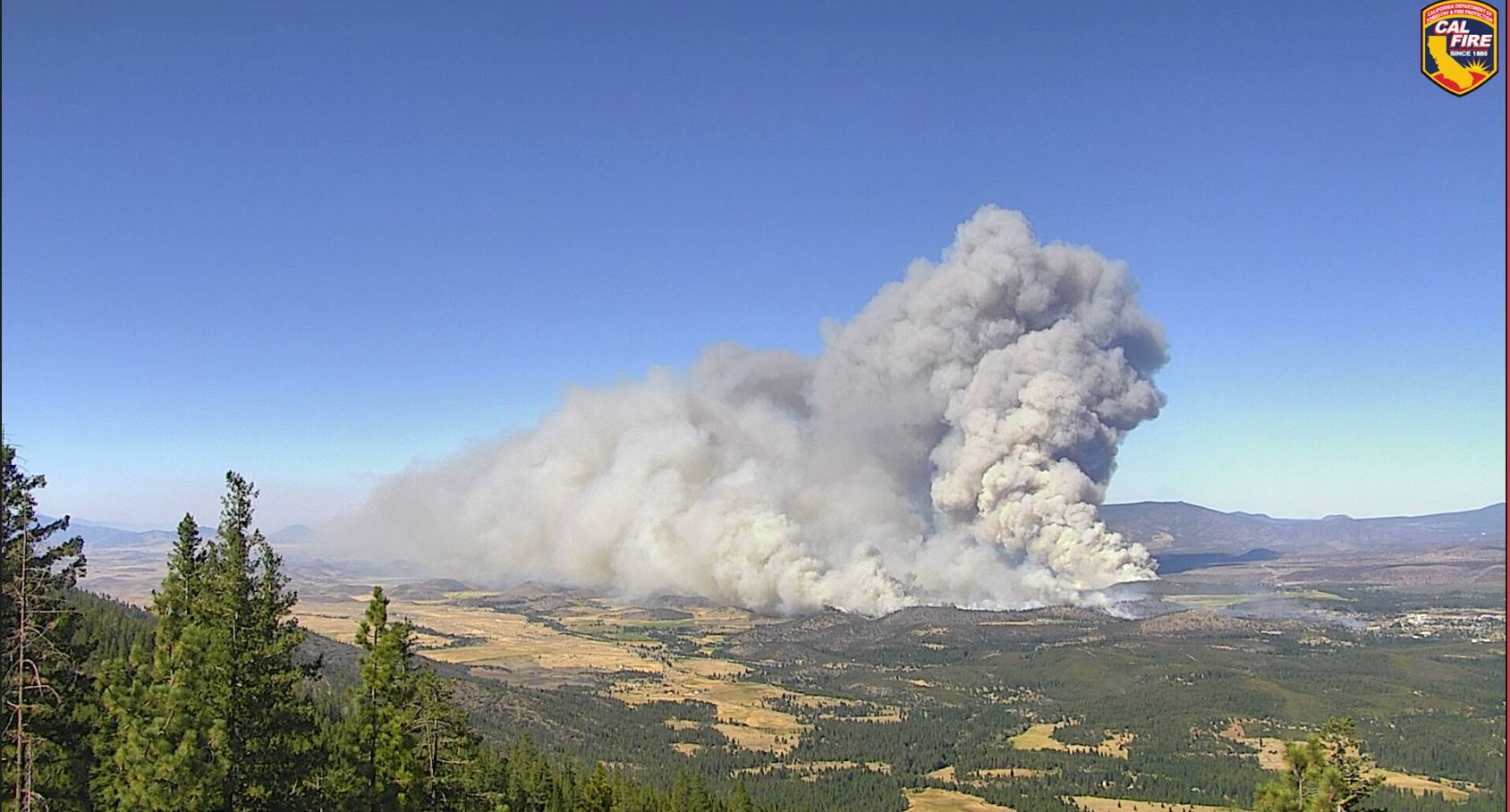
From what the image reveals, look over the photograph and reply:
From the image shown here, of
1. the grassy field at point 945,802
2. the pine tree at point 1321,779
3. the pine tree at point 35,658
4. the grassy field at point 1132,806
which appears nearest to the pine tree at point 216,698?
the pine tree at point 35,658

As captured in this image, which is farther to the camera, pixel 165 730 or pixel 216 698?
pixel 216 698

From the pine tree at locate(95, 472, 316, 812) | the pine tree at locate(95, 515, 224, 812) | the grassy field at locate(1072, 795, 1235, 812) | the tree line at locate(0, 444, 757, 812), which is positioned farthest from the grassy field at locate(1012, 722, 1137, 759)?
the pine tree at locate(95, 515, 224, 812)

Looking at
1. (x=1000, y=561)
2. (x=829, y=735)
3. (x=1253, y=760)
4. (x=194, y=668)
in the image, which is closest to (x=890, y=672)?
(x=1000, y=561)

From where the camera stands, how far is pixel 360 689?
29.4 m

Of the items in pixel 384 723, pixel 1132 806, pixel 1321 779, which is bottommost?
pixel 1132 806

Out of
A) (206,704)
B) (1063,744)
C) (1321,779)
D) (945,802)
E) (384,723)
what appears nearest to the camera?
(1321,779)

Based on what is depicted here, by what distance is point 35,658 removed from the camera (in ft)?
78.2

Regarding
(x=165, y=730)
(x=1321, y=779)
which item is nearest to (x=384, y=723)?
(x=165, y=730)

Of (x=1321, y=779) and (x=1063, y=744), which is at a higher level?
(x=1321, y=779)

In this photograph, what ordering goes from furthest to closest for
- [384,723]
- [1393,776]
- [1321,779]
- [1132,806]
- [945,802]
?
1. [1393,776]
2. [945,802]
3. [1132,806]
4. [384,723]
5. [1321,779]

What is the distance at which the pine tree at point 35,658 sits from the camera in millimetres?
22875

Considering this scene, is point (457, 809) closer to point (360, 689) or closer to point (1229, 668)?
point (360, 689)

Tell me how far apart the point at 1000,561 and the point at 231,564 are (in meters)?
174

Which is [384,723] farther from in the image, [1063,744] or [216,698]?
[1063,744]
